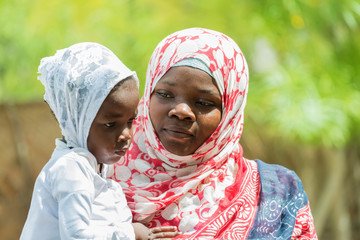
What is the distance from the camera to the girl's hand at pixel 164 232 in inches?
102

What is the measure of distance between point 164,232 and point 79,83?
80 centimetres

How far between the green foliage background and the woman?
4.45 meters

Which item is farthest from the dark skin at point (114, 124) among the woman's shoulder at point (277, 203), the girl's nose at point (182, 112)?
the woman's shoulder at point (277, 203)

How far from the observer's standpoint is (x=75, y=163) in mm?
2168

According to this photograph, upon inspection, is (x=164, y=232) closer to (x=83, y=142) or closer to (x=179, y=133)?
(x=179, y=133)

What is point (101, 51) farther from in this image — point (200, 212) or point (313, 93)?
point (313, 93)

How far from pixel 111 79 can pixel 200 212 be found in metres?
0.81

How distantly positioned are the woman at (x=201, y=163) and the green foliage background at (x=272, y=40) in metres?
4.45

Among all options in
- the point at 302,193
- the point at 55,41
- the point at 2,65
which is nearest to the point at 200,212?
the point at 302,193

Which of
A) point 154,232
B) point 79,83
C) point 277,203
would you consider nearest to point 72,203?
point 79,83

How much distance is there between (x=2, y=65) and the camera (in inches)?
451

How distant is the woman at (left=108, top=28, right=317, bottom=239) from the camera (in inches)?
104

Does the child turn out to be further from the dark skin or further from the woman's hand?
the woman's hand

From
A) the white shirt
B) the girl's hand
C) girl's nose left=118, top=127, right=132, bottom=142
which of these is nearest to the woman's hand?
the girl's hand
